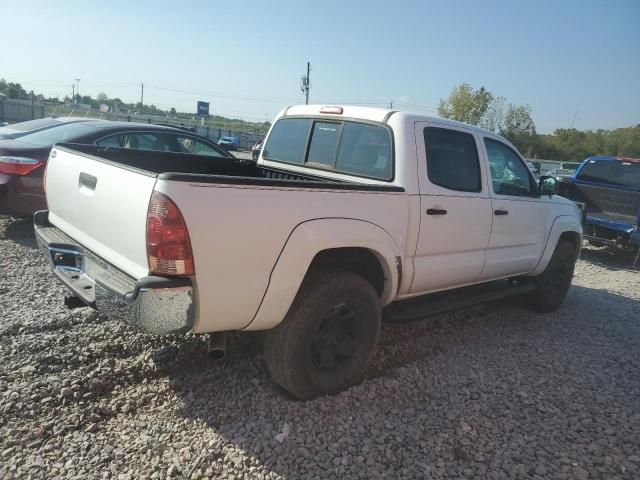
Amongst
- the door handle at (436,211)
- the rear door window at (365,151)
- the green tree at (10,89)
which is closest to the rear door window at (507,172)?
the door handle at (436,211)

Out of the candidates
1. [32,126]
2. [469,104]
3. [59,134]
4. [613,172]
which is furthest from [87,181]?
[469,104]

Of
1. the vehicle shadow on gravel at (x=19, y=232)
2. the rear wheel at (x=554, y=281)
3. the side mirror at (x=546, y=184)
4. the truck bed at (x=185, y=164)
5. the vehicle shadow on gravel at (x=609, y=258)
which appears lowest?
the vehicle shadow on gravel at (x=609, y=258)

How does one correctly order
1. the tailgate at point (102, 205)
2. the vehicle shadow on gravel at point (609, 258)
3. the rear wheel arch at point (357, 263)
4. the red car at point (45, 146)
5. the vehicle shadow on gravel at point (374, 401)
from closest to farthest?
the tailgate at point (102, 205)
the vehicle shadow on gravel at point (374, 401)
the rear wheel arch at point (357, 263)
the red car at point (45, 146)
the vehicle shadow on gravel at point (609, 258)

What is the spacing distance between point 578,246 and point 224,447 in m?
4.98

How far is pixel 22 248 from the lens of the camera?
5832 mm

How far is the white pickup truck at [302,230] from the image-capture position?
2430 millimetres

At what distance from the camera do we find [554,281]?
5.61m

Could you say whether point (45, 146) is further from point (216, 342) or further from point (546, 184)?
point (546, 184)

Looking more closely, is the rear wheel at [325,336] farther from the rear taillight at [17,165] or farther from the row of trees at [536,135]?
the row of trees at [536,135]

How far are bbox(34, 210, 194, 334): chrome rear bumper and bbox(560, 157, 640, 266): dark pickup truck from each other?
8.78 m

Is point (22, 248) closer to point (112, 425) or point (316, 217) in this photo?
point (112, 425)

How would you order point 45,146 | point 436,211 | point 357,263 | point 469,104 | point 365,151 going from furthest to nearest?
point 469,104, point 45,146, point 365,151, point 436,211, point 357,263

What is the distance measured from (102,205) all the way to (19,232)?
15.1 feet

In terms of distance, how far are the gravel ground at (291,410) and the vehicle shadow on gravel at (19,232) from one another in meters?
1.84
